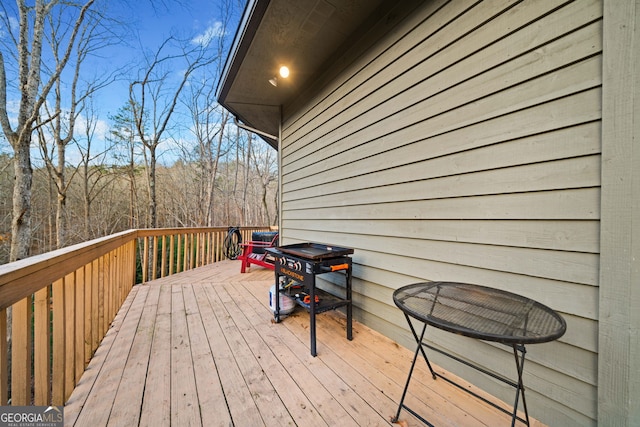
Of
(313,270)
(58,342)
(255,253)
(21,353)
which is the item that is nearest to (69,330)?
(58,342)

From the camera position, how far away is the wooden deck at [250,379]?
133 cm

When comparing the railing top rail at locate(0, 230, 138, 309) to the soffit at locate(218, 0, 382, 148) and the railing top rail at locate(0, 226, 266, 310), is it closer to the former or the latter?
the railing top rail at locate(0, 226, 266, 310)

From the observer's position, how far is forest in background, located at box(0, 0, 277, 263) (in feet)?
19.0

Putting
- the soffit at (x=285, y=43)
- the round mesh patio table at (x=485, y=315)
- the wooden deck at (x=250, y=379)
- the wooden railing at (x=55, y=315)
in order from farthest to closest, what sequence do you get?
the soffit at (x=285, y=43)
the wooden deck at (x=250, y=379)
the wooden railing at (x=55, y=315)
the round mesh patio table at (x=485, y=315)

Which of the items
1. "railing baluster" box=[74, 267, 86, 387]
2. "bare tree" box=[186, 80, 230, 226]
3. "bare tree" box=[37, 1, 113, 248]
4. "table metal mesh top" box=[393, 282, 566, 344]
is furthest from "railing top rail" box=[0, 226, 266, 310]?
"bare tree" box=[37, 1, 113, 248]

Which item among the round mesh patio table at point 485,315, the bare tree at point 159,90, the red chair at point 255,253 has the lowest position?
the red chair at point 255,253

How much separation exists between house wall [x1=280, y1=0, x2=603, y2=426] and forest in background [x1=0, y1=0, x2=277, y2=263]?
6074mm

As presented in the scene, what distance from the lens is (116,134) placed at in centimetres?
989

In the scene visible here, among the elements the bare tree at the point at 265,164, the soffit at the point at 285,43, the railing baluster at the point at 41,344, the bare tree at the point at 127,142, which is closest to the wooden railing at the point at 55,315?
the railing baluster at the point at 41,344

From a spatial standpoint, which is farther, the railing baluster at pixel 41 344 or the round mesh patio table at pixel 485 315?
the railing baluster at pixel 41 344

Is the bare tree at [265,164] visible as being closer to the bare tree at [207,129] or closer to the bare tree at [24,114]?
the bare tree at [207,129]

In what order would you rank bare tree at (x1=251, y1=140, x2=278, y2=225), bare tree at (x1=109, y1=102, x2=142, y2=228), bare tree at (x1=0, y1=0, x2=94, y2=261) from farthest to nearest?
bare tree at (x1=251, y1=140, x2=278, y2=225) → bare tree at (x1=109, y1=102, x2=142, y2=228) → bare tree at (x1=0, y1=0, x2=94, y2=261)

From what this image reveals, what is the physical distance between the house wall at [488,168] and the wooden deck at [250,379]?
0.37m

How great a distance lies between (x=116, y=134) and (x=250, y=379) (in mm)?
12073
